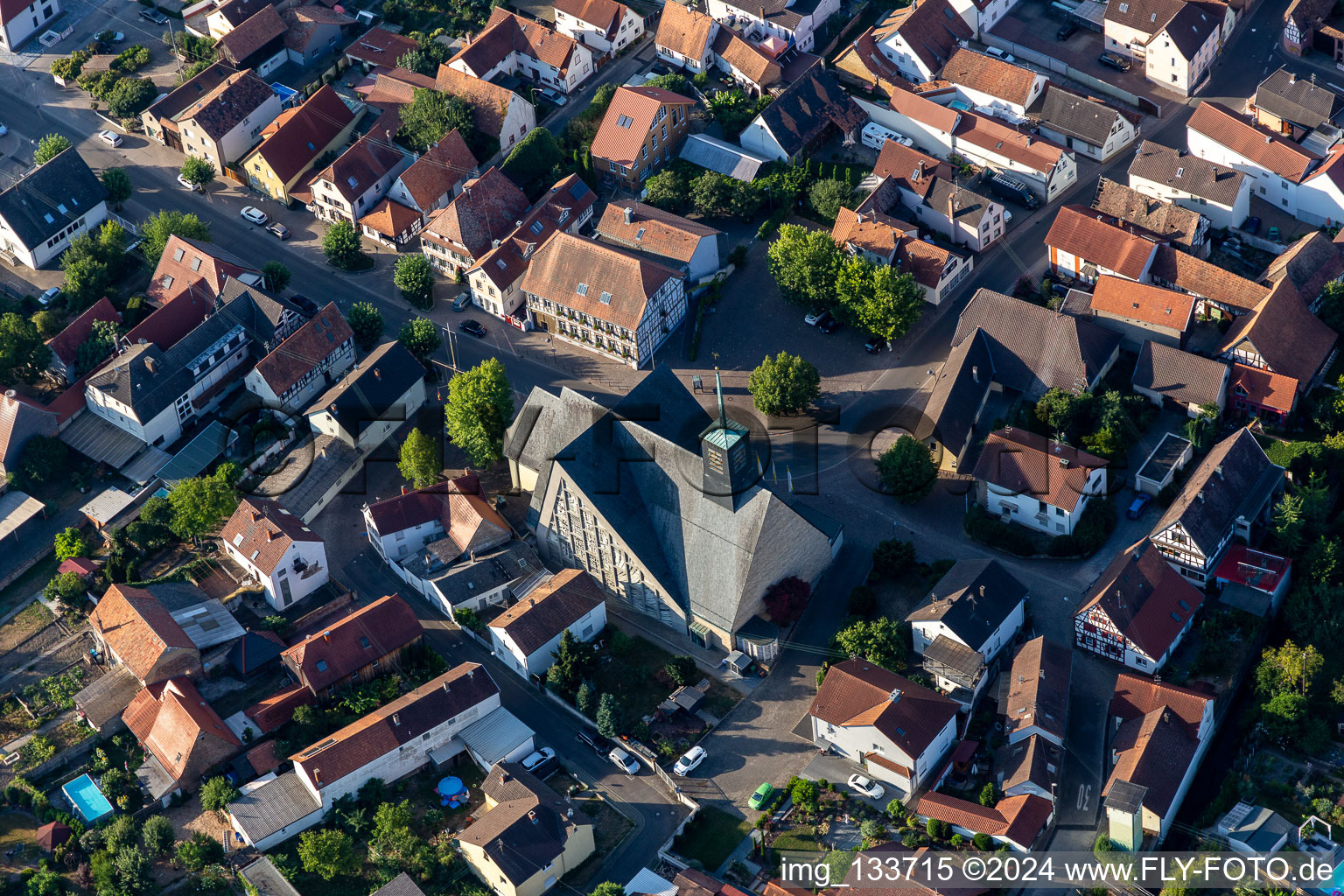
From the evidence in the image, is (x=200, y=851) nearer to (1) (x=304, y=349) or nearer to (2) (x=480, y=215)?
(1) (x=304, y=349)

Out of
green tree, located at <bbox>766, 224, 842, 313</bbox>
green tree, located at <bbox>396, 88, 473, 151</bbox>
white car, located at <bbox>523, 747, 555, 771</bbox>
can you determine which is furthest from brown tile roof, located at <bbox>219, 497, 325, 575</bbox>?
green tree, located at <bbox>396, 88, 473, 151</bbox>

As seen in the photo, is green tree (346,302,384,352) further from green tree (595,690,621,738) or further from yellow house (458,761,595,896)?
yellow house (458,761,595,896)

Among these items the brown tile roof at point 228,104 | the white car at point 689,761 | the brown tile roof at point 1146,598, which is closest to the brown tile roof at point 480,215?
the brown tile roof at point 228,104

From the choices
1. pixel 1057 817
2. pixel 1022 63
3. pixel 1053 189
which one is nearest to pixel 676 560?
pixel 1057 817

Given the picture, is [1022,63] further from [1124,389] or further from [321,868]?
[321,868]

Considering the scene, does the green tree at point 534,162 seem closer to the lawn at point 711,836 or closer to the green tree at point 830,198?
the green tree at point 830,198

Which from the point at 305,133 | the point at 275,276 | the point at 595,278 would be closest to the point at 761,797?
the point at 595,278
